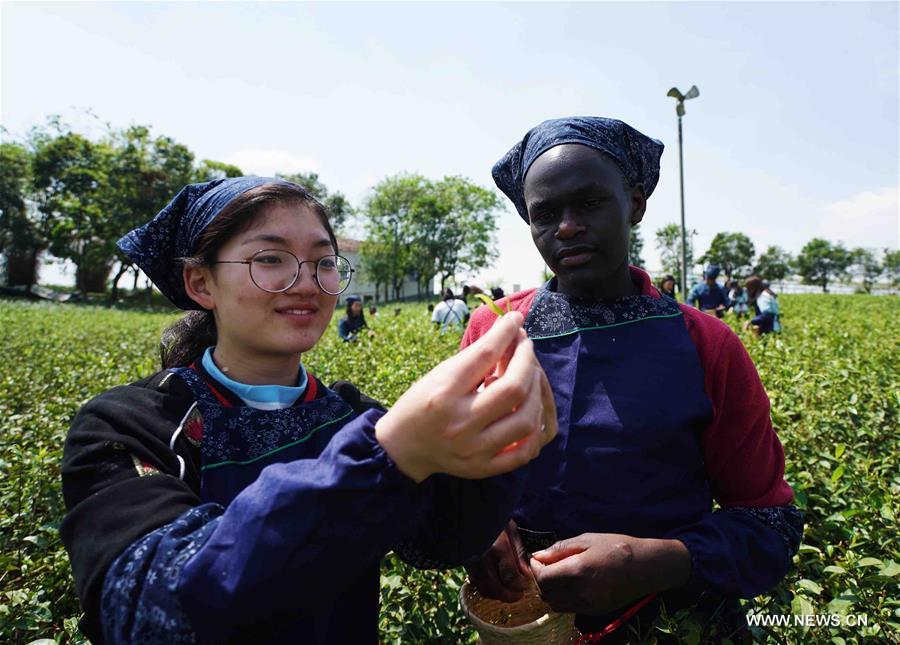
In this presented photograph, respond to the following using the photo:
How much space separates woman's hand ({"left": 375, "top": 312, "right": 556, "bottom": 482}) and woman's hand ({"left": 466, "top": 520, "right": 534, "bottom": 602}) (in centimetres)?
70

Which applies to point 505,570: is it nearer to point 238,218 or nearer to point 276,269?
point 276,269

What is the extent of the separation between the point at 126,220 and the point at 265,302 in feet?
137

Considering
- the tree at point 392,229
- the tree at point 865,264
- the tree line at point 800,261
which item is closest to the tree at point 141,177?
the tree at point 392,229

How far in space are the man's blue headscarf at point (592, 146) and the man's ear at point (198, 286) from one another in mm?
915

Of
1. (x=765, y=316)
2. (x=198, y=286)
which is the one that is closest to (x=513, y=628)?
(x=198, y=286)

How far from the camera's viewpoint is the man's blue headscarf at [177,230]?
1.25 m

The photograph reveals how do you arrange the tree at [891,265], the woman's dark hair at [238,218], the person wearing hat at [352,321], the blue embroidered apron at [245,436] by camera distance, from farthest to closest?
the tree at [891,265]
the person wearing hat at [352,321]
the woman's dark hair at [238,218]
the blue embroidered apron at [245,436]

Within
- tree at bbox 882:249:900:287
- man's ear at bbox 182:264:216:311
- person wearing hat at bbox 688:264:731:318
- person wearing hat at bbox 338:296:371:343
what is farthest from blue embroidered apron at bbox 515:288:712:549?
tree at bbox 882:249:900:287

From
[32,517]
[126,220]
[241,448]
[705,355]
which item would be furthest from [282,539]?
[126,220]

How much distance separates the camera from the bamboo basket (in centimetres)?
122

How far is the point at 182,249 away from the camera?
1.33 m

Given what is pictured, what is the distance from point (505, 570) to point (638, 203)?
3.56ft

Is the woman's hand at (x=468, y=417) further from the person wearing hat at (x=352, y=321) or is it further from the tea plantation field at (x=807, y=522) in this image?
the person wearing hat at (x=352, y=321)

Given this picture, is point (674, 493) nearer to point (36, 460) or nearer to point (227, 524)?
point (227, 524)
